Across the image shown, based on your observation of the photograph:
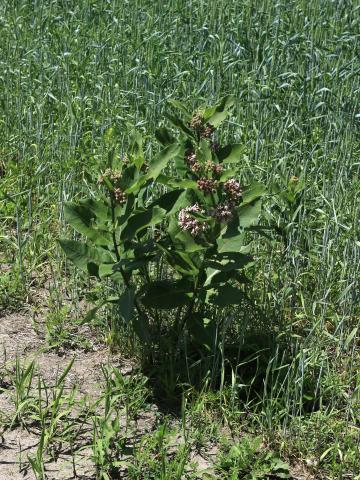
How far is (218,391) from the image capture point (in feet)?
11.7

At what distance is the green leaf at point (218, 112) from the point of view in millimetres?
3582

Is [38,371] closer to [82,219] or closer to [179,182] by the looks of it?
[82,219]

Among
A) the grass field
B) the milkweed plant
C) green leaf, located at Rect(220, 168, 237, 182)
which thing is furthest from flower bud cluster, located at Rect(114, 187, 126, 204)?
green leaf, located at Rect(220, 168, 237, 182)

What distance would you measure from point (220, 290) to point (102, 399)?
0.62 metres

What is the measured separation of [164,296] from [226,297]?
0.26 meters

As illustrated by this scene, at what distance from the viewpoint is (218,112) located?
11.9 ft

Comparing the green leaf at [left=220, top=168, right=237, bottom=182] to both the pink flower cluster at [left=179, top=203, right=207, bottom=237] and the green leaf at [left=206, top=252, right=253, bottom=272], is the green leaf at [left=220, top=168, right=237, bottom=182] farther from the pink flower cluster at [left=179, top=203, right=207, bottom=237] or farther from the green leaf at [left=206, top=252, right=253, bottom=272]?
the green leaf at [left=206, top=252, right=253, bottom=272]

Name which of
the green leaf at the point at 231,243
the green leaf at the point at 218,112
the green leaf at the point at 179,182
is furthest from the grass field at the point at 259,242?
the green leaf at the point at 218,112

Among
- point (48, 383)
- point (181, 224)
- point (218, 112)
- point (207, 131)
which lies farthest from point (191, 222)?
point (48, 383)

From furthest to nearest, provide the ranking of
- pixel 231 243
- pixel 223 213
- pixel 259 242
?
pixel 259 242
pixel 231 243
pixel 223 213

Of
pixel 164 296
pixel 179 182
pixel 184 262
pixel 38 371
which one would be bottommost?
pixel 38 371

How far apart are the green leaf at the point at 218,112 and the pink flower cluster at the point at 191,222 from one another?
362mm

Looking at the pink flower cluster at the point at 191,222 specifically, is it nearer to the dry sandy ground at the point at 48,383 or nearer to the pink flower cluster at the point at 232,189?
the pink flower cluster at the point at 232,189

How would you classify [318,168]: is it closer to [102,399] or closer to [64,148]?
[64,148]
